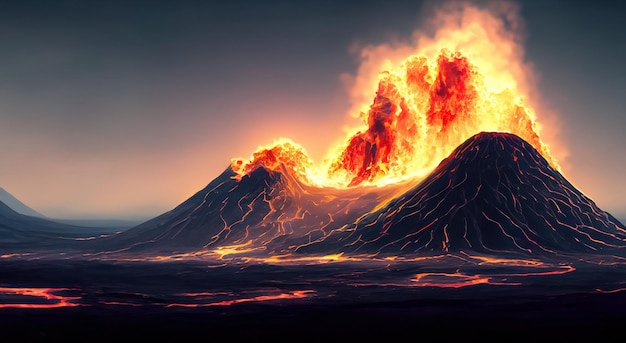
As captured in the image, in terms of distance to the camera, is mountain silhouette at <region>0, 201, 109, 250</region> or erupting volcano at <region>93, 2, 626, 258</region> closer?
erupting volcano at <region>93, 2, 626, 258</region>

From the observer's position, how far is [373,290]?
55.7 metres

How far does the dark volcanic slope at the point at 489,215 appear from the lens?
97.4m

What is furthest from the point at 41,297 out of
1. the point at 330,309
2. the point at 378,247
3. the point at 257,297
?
the point at 378,247

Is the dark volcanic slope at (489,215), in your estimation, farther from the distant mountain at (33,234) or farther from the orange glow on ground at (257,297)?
the distant mountain at (33,234)

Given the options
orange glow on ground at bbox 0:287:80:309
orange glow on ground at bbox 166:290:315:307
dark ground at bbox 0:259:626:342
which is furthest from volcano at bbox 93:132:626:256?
orange glow on ground at bbox 0:287:80:309

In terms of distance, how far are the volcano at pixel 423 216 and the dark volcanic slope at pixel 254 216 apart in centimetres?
25

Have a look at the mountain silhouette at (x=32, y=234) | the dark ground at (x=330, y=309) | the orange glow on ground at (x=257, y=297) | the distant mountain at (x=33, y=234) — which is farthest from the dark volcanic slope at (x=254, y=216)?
the orange glow on ground at (x=257, y=297)

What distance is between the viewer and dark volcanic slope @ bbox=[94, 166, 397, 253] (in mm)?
123562

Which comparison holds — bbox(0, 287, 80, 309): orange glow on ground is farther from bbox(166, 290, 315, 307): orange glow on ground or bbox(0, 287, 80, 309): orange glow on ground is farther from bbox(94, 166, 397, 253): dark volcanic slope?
bbox(94, 166, 397, 253): dark volcanic slope

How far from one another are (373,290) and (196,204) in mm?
103762

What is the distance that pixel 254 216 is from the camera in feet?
446

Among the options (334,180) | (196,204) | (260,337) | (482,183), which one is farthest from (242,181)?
(260,337)

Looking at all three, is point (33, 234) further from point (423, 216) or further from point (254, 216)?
point (423, 216)

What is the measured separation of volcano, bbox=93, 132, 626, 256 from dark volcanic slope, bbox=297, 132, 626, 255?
18cm
